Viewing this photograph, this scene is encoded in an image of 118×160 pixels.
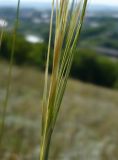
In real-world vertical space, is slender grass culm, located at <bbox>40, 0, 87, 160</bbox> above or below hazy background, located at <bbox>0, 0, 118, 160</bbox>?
above

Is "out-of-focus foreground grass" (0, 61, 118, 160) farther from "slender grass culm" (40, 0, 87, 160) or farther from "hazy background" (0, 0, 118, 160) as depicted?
"slender grass culm" (40, 0, 87, 160)

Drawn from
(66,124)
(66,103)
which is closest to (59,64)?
(66,124)

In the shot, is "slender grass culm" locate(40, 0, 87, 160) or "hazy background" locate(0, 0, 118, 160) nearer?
"slender grass culm" locate(40, 0, 87, 160)

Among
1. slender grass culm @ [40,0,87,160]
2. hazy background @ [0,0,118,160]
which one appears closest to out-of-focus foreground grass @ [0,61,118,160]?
hazy background @ [0,0,118,160]

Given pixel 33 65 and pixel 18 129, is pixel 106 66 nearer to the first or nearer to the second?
pixel 33 65

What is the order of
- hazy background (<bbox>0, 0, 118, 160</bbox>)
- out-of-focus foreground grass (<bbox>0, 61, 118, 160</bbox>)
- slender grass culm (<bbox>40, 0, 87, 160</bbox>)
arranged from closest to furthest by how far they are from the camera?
slender grass culm (<bbox>40, 0, 87, 160</bbox>), hazy background (<bbox>0, 0, 118, 160</bbox>), out-of-focus foreground grass (<bbox>0, 61, 118, 160</bbox>)

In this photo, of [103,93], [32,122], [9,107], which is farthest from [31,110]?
[103,93]

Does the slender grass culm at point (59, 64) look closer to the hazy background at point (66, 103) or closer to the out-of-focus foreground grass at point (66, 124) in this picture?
the hazy background at point (66, 103)
